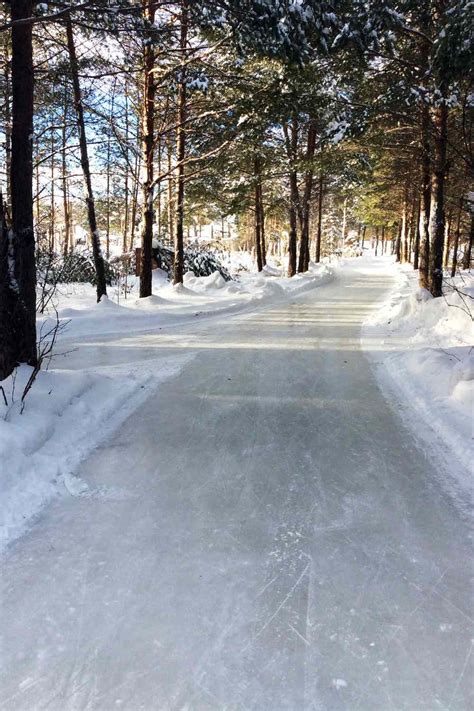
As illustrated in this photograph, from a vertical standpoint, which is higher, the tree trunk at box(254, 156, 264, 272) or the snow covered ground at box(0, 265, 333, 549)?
the tree trunk at box(254, 156, 264, 272)

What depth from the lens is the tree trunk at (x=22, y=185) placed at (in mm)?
5543

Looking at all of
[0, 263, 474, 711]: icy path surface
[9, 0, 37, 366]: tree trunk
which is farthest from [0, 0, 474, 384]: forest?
[0, 263, 474, 711]: icy path surface

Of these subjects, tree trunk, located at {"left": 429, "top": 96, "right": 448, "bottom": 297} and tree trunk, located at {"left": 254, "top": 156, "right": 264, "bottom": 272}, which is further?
tree trunk, located at {"left": 254, "top": 156, "right": 264, "bottom": 272}

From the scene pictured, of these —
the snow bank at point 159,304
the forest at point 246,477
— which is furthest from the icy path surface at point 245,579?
the snow bank at point 159,304

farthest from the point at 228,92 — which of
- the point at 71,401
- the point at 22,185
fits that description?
the point at 71,401

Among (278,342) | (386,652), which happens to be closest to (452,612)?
(386,652)

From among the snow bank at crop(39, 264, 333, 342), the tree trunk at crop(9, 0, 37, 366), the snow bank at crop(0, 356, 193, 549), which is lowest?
the snow bank at crop(0, 356, 193, 549)

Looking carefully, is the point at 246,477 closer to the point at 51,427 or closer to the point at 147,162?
the point at 51,427

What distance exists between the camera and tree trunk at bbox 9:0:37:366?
5.54 meters

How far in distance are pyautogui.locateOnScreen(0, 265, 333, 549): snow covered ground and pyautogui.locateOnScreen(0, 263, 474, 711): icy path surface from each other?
0.76 ft

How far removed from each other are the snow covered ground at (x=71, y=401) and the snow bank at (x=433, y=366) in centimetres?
317

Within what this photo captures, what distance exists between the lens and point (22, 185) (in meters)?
5.65

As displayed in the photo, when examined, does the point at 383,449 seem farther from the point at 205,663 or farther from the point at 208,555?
the point at 205,663

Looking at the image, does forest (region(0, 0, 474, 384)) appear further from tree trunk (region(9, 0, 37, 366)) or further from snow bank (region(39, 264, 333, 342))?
snow bank (region(39, 264, 333, 342))
